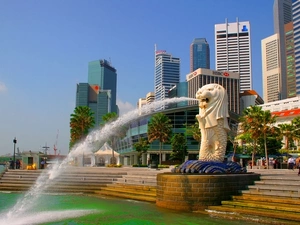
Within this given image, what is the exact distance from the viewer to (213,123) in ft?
67.3

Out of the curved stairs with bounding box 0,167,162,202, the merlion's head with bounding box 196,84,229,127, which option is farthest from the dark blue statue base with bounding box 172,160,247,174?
the curved stairs with bounding box 0,167,162,202

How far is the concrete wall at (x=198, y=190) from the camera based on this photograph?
17.3m

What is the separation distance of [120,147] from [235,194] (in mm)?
59510

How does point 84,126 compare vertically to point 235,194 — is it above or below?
above

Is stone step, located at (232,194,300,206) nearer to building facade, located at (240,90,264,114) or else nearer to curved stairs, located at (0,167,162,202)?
curved stairs, located at (0,167,162,202)

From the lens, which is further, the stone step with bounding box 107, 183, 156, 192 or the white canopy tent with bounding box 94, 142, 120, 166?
the white canopy tent with bounding box 94, 142, 120, 166

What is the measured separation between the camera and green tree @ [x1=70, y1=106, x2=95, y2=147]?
52.9 metres

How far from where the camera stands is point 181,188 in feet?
57.6

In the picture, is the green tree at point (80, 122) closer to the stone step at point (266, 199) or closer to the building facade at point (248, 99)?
the stone step at point (266, 199)

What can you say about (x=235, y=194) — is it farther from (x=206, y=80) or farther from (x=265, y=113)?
(x=206, y=80)

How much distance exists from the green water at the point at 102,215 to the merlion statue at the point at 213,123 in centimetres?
465

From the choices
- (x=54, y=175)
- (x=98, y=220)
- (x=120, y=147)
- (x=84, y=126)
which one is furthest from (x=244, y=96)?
(x=98, y=220)

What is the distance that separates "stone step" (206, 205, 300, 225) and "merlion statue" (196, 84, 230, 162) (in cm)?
422

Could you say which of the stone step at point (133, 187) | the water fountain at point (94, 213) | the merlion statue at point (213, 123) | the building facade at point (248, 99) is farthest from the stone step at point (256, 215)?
the building facade at point (248, 99)
